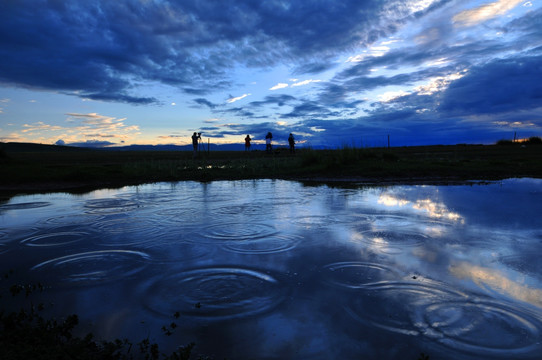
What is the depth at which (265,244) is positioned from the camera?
534 centimetres

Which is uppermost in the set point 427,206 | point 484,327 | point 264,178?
point 264,178

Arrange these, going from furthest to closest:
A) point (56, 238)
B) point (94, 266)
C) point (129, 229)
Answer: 1. point (129, 229)
2. point (56, 238)
3. point (94, 266)

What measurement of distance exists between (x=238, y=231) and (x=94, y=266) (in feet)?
7.88

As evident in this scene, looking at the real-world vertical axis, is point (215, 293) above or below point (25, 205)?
below

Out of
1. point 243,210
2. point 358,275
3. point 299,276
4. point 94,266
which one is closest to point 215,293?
point 299,276

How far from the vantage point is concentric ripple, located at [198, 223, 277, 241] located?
5.81m

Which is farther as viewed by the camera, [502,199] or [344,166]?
[344,166]

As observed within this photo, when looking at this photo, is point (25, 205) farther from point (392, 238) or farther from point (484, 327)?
point (484, 327)

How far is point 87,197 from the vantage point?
10.7m

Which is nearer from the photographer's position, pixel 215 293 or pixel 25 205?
pixel 215 293

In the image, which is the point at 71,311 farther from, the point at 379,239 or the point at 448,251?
the point at 448,251

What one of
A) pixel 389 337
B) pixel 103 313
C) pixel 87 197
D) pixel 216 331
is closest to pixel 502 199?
pixel 389 337

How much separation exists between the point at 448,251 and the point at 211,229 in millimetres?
3905

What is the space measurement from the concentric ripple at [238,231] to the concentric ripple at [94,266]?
1333 millimetres
